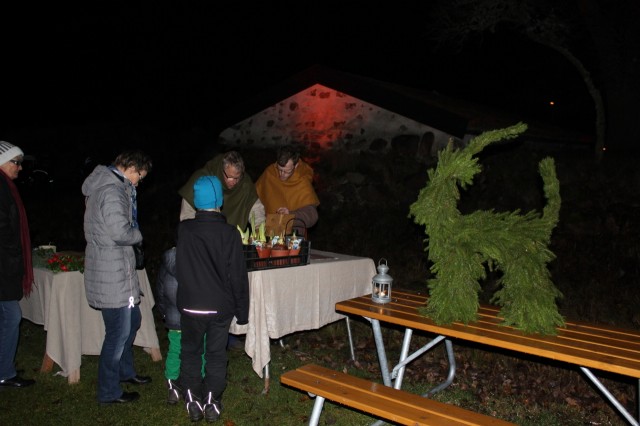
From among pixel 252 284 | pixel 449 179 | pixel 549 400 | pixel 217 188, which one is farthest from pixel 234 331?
pixel 549 400

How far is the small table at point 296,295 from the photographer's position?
172 inches

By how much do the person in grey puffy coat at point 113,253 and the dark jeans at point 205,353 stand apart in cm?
60

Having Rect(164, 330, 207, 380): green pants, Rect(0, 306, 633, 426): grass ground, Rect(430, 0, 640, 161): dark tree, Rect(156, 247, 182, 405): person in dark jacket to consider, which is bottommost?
Rect(0, 306, 633, 426): grass ground

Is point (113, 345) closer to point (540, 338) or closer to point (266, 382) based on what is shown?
point (266, 382)

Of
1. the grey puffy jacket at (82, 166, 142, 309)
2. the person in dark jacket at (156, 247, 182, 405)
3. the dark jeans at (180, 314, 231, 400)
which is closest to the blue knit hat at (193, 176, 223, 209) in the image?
the person in dark jacket at (156, 247, 182, 405)

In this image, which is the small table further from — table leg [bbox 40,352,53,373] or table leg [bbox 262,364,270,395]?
table leg [bbox 40,352,53,373]

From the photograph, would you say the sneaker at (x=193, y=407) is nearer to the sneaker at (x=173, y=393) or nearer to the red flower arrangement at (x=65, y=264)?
the sneaker at (x=173, y=393)

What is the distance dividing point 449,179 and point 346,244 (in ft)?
21.3

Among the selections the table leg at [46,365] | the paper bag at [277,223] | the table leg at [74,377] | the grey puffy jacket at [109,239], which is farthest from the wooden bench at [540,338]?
the table leg at [46,365]

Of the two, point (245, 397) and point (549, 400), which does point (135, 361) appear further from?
point (549, 400)

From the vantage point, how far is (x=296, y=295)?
4.65m

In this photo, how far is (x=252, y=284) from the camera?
435cm

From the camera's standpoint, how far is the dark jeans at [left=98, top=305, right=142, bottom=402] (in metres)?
4.39

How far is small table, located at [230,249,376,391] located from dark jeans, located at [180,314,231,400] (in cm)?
31
